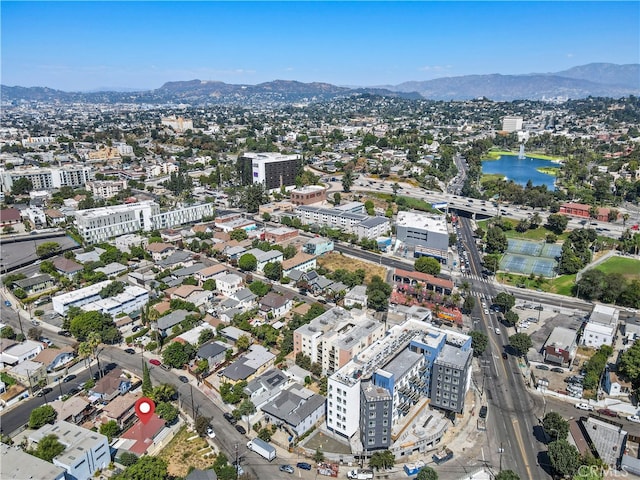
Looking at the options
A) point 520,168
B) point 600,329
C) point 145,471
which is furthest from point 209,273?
point 520,168

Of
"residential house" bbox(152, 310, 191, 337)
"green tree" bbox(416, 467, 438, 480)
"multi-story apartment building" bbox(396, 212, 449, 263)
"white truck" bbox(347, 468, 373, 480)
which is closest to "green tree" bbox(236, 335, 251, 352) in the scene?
"residential house" bbox(152, 310, 191, 337)

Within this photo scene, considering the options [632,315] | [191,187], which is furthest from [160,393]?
[191,187]

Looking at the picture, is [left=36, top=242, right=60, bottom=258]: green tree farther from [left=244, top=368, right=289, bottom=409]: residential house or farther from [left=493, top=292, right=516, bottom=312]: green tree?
[left=493, top=292, right=516, bottom=312]: green tree

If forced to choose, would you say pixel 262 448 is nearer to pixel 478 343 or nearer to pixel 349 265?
pixel 478 343

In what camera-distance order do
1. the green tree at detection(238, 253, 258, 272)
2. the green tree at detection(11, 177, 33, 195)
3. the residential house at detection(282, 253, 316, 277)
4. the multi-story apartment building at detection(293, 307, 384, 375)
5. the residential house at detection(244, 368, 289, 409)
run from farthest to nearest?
the green tree at detection(11, 177, 33, 195) → the green tree at detection(238, 253, 258, 272) → the residential house at detection(282, 253, 316, 277) → the multi-story apartment building at detection(293, 307, 384, 375) → the residential house at detection(244, 368, 289, 409)

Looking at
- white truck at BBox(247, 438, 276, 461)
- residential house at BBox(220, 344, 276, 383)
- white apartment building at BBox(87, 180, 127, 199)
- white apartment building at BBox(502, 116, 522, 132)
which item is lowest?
white truck at BBox(247, 438, 276, 461)
